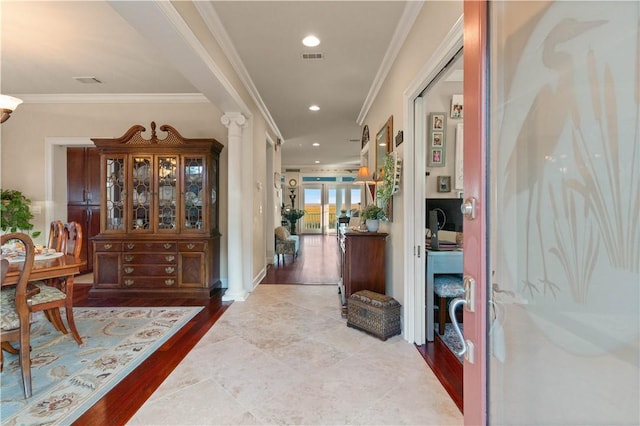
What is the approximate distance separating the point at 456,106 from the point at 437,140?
405mm

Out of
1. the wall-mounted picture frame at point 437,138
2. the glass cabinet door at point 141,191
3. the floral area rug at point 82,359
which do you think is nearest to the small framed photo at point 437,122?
the wall-mounted picture frame at point 437,138

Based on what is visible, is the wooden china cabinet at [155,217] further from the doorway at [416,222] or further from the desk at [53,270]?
the doorway at [416,222]

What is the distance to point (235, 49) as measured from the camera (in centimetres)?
308

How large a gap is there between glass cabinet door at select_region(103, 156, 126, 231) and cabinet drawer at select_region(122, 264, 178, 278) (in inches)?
22.0

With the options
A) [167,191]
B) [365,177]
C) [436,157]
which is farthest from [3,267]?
[436,157]

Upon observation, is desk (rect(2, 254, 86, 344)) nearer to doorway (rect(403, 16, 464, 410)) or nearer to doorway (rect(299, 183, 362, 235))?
doorway (rect(403, 16, 464, 410))

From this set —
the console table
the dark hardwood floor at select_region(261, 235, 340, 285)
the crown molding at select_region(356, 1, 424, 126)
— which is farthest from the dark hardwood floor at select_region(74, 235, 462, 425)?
the crown molding at select_region(356, 1, 424, 126)

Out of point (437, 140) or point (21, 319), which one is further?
point (437, 140)

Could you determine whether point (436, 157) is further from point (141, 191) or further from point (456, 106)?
point (141, 191)

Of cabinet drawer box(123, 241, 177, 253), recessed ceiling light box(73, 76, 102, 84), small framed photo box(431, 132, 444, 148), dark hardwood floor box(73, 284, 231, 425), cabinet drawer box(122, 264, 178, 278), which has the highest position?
recessed ceiling light box(73, 76, 102, 84)

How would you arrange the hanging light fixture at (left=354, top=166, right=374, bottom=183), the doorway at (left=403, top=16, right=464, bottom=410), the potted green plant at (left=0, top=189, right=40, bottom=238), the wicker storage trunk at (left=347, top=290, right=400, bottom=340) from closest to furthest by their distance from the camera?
the doorway at (left=403, top=16, right=464, bottom=410) → the wicker storage trunk at (left=347, top=290, right=400, bottom=340) → the hanging light fixture at (left=354, top=166, right=374, bottom=183) → the potted green plant at (left=0, top=189, right=40, bottom=238)

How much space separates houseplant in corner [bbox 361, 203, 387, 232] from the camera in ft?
10.7

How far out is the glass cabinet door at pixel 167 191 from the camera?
4027 mm

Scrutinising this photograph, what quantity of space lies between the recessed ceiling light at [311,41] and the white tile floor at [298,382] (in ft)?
9.33
